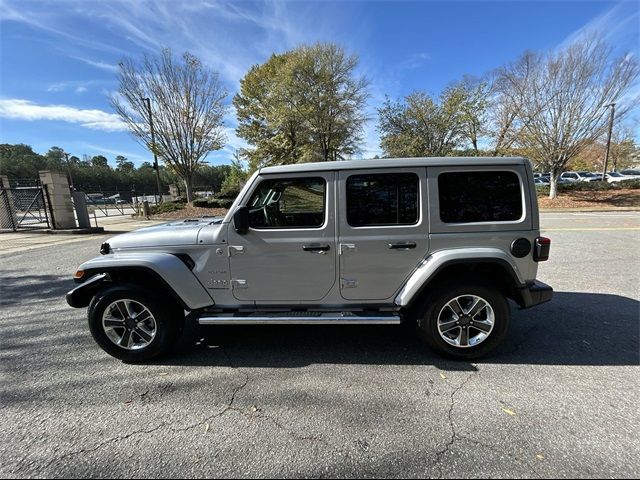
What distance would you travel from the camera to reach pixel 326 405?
2484mm

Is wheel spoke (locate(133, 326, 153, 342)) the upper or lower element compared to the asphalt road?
upper

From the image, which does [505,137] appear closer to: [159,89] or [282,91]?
[282,91]

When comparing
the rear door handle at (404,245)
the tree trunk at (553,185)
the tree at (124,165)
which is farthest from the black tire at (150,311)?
the tree at (124,165)

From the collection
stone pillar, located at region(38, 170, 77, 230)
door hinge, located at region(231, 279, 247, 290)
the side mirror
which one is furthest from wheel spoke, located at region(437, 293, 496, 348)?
stone pillar, located at region(38, 170, 77, 230)

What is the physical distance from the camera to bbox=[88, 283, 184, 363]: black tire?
304cm

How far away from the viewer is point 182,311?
322cm

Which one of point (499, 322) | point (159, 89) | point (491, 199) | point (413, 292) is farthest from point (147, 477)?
point (159, 89)

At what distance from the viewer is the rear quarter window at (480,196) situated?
2.97 meters

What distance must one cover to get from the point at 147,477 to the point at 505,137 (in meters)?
25.9

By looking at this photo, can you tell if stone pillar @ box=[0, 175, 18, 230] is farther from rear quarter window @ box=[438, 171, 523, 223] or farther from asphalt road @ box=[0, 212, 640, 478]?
rear quarter window @ box=[438, 171, 523, 223]

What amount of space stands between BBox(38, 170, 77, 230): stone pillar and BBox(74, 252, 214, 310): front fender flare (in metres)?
13.2

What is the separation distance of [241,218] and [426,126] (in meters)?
24.2

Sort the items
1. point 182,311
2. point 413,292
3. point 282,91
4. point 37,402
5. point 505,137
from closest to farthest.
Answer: point 37,402
point 413,292
point 182,311
point 505,137
point 282,91

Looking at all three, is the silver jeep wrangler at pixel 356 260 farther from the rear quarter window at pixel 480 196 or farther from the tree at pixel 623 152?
the tree at pixel 623 152
